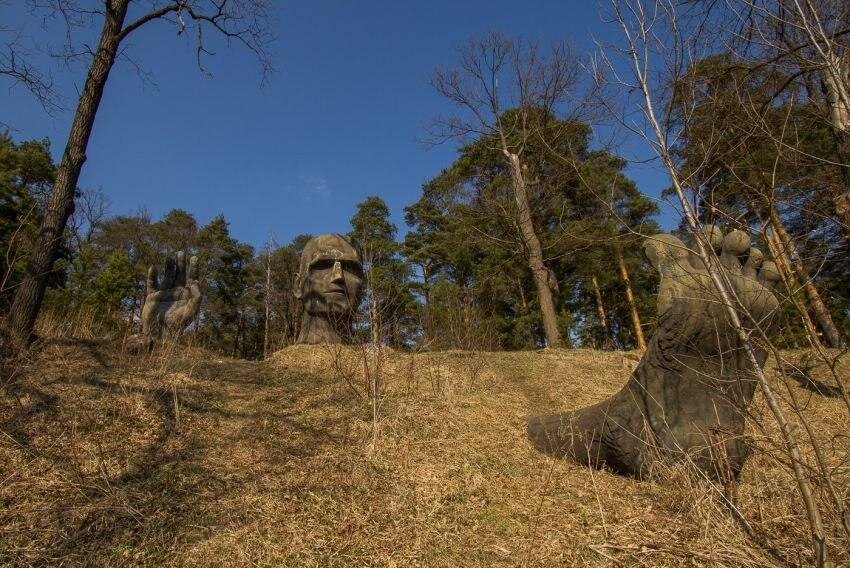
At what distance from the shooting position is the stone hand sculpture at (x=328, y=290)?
904cm

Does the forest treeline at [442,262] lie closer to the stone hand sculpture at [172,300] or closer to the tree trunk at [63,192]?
the stone hand sculpture at [172,300]

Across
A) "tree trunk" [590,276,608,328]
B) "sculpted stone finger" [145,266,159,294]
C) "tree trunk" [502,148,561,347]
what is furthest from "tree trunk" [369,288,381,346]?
"tree trunk" [590,276,608,328]

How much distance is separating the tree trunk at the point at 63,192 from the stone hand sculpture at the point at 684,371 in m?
6.53

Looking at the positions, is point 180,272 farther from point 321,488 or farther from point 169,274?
point 321,488

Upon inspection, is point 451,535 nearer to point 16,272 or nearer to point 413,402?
point 413,402

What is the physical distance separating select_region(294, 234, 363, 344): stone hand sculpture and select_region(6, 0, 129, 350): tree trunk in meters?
4.00

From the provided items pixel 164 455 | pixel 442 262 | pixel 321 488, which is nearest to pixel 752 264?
pixel 321 488

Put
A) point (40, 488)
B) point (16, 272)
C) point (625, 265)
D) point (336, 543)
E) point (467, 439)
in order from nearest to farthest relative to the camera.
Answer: point (336, 543)
point (40, 488)
point (467, 439)
point (16, 272)
point (625, 265)

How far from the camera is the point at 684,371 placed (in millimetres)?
3662

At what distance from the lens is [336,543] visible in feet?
9.71

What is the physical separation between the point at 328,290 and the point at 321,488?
5.75 metres

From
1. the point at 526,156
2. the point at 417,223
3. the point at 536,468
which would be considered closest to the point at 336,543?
the point at 536,468

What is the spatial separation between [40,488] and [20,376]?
2.47 meters

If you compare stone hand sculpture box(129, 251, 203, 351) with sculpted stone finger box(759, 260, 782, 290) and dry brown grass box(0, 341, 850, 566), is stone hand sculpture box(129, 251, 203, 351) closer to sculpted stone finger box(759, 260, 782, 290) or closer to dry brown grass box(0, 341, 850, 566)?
dry brown grass box(0, 341, 850, 566)
